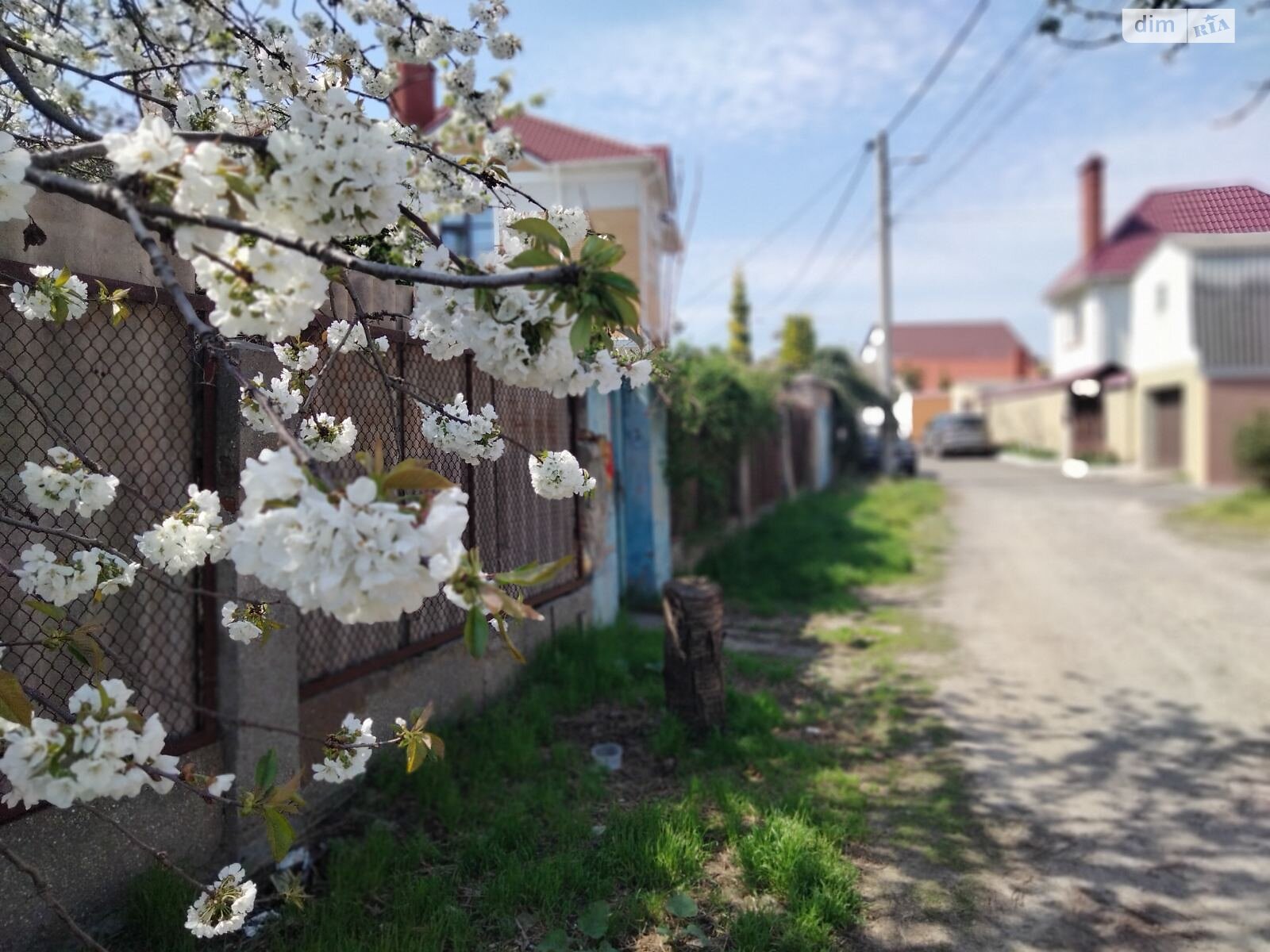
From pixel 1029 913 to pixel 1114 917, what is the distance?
0.30 metres

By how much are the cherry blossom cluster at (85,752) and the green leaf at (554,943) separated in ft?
5.25

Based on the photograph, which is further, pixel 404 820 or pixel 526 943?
pixel 404 820

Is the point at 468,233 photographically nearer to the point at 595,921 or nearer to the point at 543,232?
the point at 595,921

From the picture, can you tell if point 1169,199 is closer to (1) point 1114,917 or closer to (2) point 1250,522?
(1) point 1114,917

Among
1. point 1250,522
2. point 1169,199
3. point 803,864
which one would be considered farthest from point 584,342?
point 1250,522

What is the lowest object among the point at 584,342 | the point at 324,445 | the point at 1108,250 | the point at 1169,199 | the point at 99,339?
the point at 324,445

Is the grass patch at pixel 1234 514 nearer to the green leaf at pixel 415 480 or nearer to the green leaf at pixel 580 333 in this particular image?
the green leaf at pixel 580 333

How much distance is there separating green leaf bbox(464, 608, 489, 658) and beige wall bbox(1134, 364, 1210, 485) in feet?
77.0

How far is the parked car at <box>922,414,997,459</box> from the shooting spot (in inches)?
1459

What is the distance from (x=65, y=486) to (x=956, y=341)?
77.1 metres

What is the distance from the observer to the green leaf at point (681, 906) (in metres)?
3.23

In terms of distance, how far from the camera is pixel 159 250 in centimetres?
187

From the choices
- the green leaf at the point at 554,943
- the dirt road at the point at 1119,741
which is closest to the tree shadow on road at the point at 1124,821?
the dirt road at the point at 1119,741

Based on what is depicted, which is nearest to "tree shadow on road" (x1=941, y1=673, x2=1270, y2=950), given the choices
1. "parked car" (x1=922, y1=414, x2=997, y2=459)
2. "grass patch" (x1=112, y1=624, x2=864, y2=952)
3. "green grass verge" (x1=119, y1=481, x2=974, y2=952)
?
"green grass verge" (x1=119, y1=481, x2=974, y2=952)
